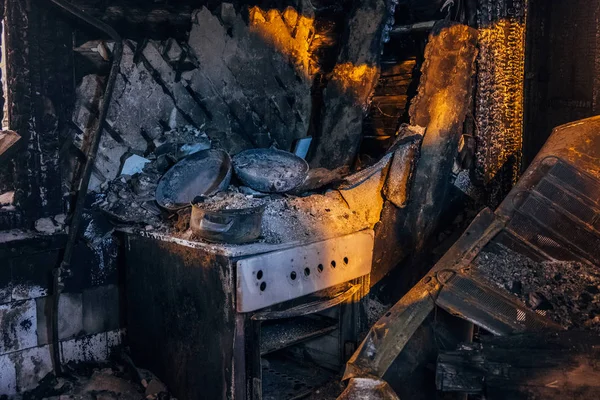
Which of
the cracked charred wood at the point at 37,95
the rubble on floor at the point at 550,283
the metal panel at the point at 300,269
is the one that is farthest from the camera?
the cracked charred wood at the point at 37,95

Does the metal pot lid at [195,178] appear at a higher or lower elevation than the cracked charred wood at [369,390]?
higher

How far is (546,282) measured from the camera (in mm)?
4176

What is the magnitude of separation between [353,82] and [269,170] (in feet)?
5.48

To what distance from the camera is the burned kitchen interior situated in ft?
12.5

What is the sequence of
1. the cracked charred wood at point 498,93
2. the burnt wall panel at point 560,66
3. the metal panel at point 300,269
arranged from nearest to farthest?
the metal panel at point 300,269, the cracked charred wood at point 498,93, the burnt wall panel at point 560,66

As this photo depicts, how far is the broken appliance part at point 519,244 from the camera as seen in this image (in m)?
3.93

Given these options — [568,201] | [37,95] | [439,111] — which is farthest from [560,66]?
[37,95]

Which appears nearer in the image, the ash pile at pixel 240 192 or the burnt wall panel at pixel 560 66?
the ash pile at pixel 240 192

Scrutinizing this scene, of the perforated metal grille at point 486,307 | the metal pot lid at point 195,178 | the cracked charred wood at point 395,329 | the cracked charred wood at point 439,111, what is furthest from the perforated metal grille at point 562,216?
the metal pot lid at point 195,178

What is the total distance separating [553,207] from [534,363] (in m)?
1.47

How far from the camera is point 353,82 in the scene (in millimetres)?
5758

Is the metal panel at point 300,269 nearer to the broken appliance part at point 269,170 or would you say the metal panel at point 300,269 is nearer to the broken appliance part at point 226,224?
the broken appliance part at point 226,224

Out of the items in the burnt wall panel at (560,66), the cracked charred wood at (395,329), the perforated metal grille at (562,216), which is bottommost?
the cracked charred wood at (395,329)

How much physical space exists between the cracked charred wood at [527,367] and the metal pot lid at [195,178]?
83.7 inches
